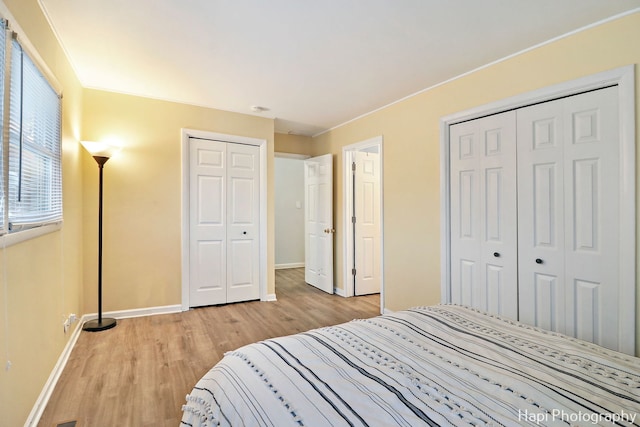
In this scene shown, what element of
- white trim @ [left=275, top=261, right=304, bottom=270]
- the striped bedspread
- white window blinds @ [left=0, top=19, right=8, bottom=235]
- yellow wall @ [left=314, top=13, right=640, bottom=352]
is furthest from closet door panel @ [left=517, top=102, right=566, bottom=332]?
white trim @ [left=275, top=261, right=304, bottom=270]

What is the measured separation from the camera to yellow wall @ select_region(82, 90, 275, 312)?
3.38 meters

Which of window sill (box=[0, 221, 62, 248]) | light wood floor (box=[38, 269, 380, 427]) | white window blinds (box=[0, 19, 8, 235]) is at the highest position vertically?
white window blinds (box=[0, 19, 8, 235])

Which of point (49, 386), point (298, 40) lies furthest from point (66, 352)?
point (298, 40)

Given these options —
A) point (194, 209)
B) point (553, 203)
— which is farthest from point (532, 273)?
point (194, 209)

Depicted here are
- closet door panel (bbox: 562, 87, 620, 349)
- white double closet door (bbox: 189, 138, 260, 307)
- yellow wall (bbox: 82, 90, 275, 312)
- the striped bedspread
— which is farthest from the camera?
white double closet door (bbox: 189, 138, 260, 307)

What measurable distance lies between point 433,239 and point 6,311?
3167mm

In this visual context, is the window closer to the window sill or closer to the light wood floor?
the window sill

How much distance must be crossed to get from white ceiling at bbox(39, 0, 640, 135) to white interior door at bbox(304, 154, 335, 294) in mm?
1602

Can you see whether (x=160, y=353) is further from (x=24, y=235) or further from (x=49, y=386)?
(x=24, y=235)

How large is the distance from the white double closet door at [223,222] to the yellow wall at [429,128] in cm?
162

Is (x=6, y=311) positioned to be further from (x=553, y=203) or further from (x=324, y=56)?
(x=553, y=203)

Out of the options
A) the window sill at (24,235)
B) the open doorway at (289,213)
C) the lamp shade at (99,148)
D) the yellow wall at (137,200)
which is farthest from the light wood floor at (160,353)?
the open doorway at (289,213)

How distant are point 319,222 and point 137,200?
2.58 metres

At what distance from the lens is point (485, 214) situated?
2787mm
